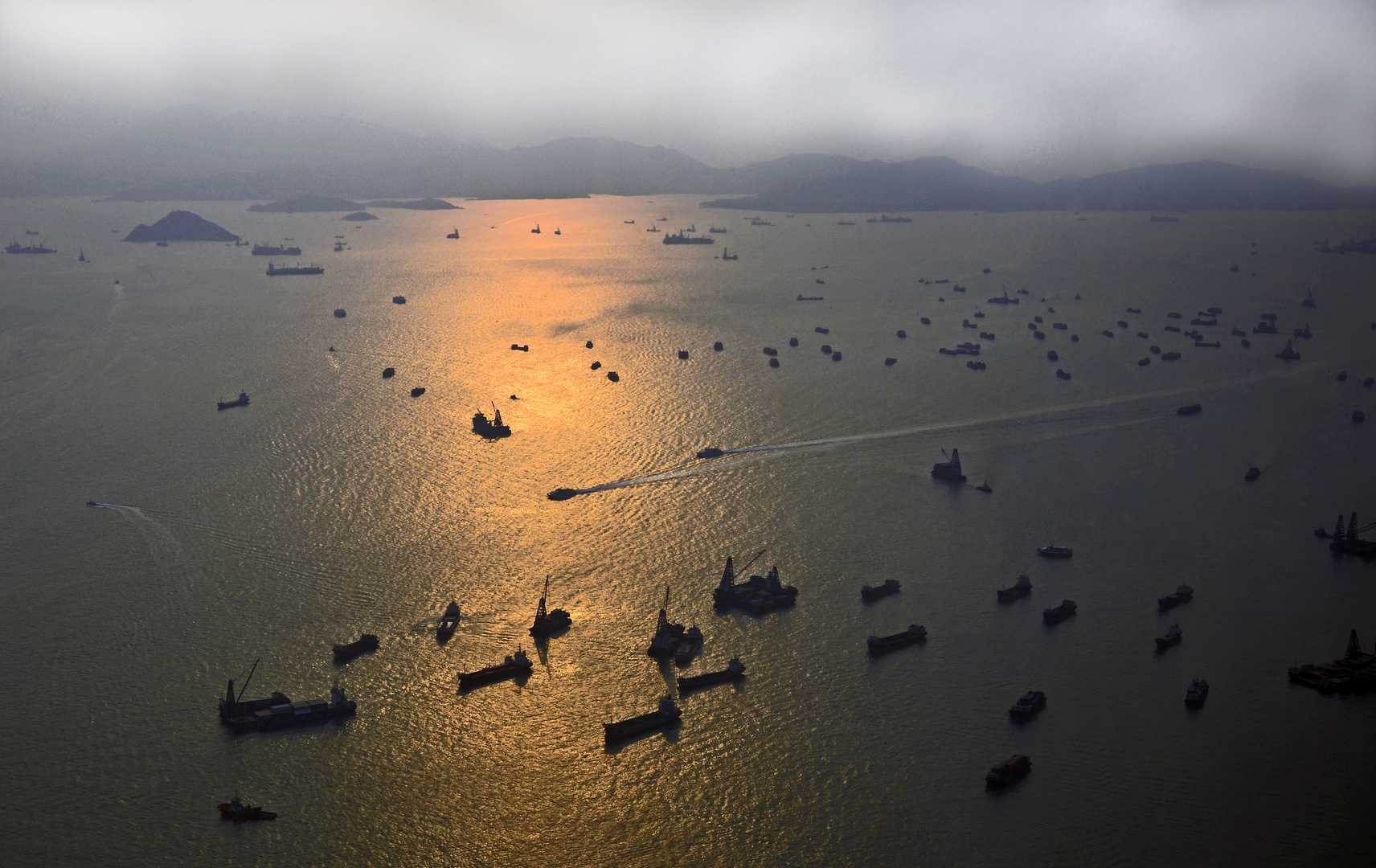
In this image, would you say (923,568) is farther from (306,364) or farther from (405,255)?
(405,255)

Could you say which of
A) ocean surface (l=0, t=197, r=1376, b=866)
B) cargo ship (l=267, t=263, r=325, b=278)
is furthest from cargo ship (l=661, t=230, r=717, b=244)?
ocean surface (l=0, t=197, r=1376, b=866)

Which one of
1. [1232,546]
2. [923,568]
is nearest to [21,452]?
[923,568]

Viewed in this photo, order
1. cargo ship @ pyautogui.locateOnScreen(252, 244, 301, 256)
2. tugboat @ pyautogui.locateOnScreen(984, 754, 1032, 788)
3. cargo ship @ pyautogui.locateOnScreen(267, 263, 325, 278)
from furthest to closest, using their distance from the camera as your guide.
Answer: cargo ship @ pyautogui.locateOnScreen(252, 244, 301, 256) → cargo ship @ pyautogui.locateOnScreen(267, 263, 325, 278) → tugboat @ pyautogui.locateOnScreen(984, 754, 1032, 788)

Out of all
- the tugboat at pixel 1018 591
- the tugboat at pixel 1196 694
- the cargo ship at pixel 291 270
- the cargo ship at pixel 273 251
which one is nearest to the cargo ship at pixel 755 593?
the tugboat at pixel 1018 591

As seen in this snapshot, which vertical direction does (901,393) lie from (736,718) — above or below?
above

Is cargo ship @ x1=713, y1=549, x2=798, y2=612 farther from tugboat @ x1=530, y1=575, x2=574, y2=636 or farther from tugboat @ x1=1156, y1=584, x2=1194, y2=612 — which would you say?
tugboat @ x1=1156, y1=584, x2=1194, y2=612

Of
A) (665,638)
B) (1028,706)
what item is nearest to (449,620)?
(665,638)
